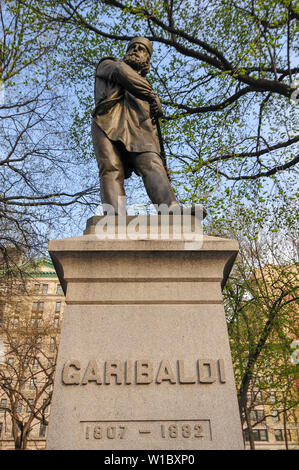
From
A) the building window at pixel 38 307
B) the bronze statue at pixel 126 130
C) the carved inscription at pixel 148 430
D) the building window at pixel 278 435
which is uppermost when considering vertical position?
the building window at pixel 38 307

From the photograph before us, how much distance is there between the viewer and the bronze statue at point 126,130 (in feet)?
13.7

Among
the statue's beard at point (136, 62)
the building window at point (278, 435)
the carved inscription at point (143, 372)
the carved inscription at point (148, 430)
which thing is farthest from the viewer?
the building window at point (278, 435)

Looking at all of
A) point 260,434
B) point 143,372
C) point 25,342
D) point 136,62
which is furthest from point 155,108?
point 260,434

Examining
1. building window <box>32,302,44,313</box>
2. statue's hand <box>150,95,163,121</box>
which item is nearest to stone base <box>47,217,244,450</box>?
statue's hand <box>150,95,163,121</box>

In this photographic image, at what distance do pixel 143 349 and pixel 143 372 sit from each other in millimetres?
191

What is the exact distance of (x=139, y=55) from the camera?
4875mm

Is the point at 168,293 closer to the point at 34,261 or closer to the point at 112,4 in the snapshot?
the point at 34,261

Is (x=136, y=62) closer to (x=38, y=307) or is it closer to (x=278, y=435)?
(x=38, y=307)

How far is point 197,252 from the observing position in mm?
3441

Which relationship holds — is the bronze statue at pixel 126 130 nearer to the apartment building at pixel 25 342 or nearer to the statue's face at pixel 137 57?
the statue's face at pixel 137 57

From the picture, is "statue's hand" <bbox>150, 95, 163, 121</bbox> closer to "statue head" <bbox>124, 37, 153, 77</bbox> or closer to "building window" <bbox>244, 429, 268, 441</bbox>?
"statue head" <bbox>124, 37, 153, 77</bbox>

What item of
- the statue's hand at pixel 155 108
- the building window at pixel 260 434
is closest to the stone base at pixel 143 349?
the statue's hand at pixel 155 108

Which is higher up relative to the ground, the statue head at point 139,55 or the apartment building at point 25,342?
the apartment building at point 25,342

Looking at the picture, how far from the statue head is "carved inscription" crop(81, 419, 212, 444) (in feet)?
13.7
